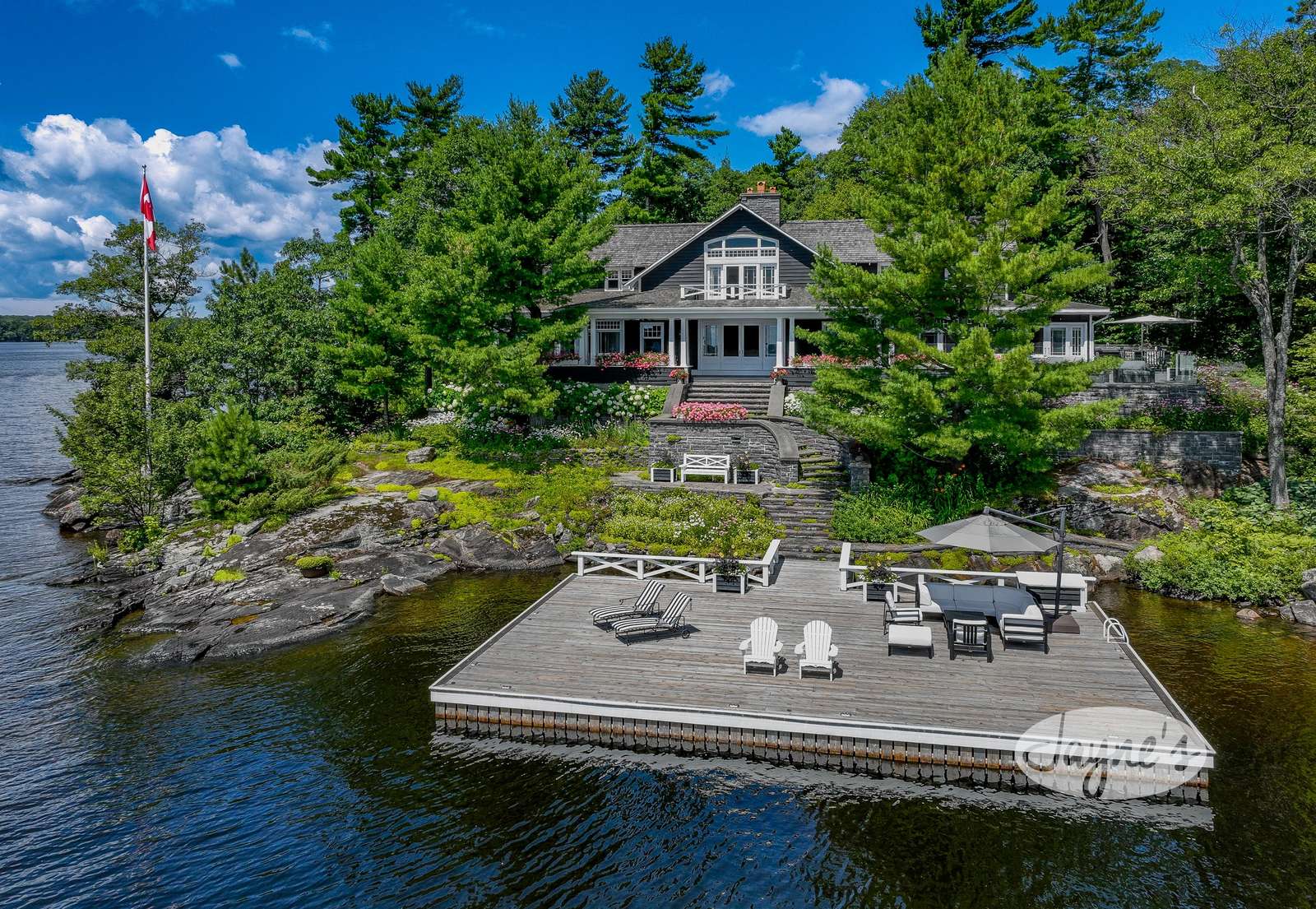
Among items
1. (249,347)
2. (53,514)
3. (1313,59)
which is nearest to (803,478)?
(1313,59)

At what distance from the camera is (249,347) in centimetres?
3394

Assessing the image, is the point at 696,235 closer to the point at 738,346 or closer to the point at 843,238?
the point at 738,346

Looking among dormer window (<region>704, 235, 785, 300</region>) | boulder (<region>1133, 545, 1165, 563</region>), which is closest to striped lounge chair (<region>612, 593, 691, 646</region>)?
boulder (<region>1133, 545, 1165, 563</region>)

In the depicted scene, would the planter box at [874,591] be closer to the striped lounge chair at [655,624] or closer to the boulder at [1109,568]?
the striped lounge chair at [655,624]

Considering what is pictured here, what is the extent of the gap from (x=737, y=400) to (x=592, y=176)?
457 inches

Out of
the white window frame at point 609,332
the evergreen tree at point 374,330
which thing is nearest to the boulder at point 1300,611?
the white window frame at point 609,332

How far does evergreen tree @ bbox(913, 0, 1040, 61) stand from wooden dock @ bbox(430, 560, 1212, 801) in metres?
43.2

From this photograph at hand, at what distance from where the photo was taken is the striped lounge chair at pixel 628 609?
16.2 metres

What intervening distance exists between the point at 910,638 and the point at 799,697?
9.30 ft

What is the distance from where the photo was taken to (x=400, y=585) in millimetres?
22078

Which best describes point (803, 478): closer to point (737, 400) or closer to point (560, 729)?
point (737, 400)

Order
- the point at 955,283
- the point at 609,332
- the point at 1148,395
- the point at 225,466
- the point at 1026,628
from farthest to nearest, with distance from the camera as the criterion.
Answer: the point at 609,332
the point at 1148,395
the point at 225,466
the point at 955,283
the point at 1026,628

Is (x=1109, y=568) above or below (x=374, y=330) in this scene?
below

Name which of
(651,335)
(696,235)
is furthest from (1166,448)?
(651,335)
